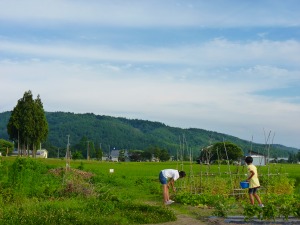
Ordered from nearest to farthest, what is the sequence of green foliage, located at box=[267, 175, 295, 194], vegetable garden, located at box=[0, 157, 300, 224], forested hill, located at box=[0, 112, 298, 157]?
vegetable garden, located at box=[0, 157, 300, 224] < green foliage, located at box=[267, 175, 295, 194] < forested hill, located at box=[0, 112, 298, 157]

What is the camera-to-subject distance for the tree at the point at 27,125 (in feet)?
218

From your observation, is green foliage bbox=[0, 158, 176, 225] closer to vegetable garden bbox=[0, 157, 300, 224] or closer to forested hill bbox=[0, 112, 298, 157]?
vegetable garden bbox=[0, 157, 300, 224]

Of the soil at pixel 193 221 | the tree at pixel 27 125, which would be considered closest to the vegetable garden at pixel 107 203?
the soil at pixel 193 221

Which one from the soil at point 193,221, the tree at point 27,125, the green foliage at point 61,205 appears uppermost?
the tree at point 27,125

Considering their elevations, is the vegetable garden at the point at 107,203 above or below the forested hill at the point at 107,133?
below

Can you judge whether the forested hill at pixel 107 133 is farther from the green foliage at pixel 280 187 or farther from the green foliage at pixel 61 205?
the green foliage at pixel 61 205

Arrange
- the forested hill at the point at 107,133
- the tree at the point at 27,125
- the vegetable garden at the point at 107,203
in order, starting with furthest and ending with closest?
the forested hill at the point at 107,133
the tree at the point at 27,125
the vegetable garden at the point at 107,203

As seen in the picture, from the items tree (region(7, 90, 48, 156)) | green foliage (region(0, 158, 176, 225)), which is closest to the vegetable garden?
green foliage (region(0, 158, 176, 225))

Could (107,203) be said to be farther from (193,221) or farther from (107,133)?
(107,133)

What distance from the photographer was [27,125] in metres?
66.1

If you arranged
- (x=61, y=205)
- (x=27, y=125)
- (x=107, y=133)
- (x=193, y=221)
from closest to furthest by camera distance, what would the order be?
(x=193, y=221)
(x=61, y=205)
(x=27, y=125)
(x=107, y=133)

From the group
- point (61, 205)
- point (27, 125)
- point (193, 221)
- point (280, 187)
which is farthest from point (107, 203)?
point (27, 125)

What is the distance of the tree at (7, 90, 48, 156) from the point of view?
6644 centimetres

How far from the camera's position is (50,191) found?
51.7 ft
